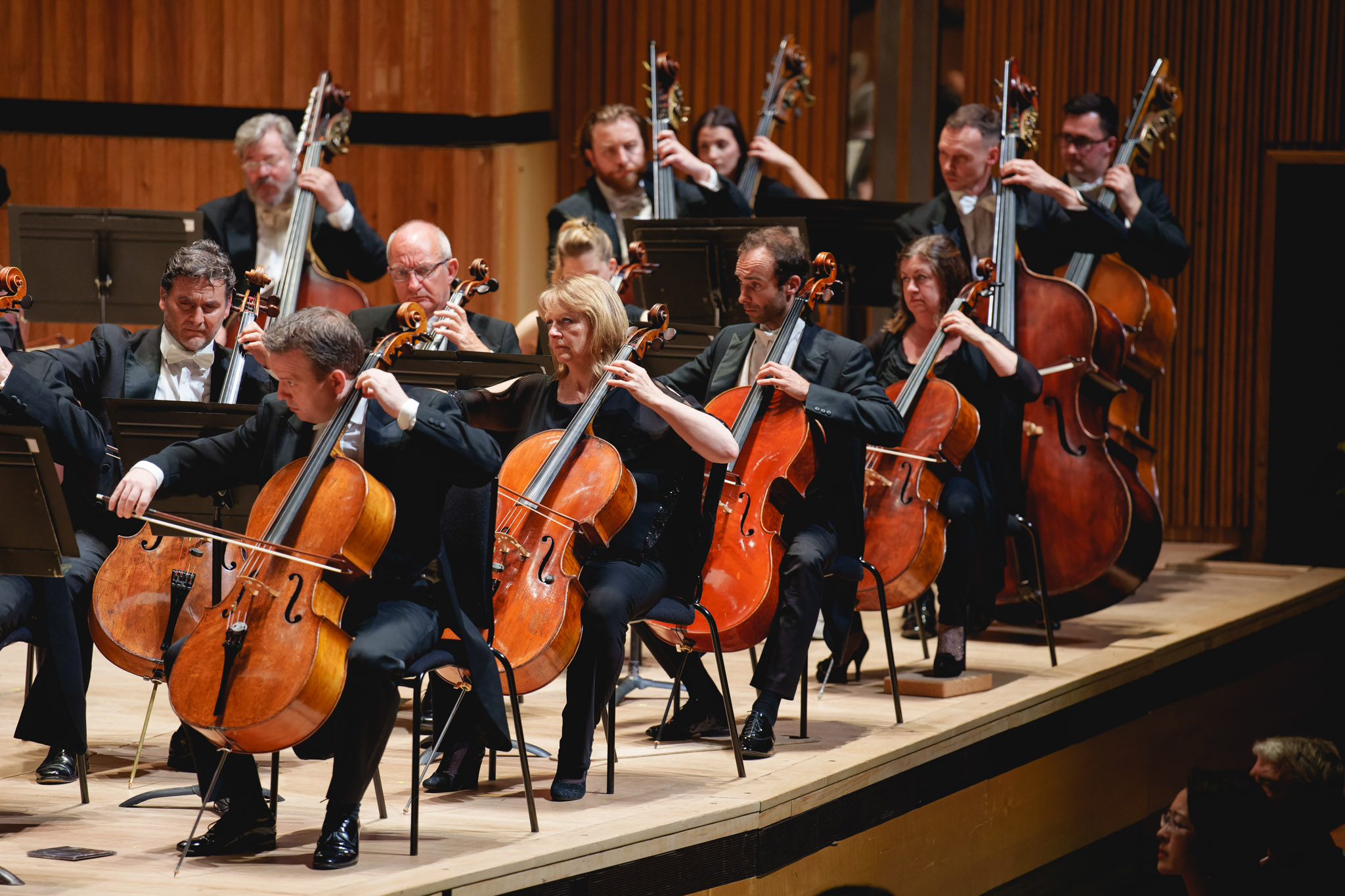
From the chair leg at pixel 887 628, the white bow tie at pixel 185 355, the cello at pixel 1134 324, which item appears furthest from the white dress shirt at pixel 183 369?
the cello at pixel 1134 324

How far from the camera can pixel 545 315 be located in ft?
10.4

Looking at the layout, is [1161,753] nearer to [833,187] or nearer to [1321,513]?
[1321,513]

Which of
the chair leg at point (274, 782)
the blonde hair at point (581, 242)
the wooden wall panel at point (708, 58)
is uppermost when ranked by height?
the wooden wall panel at point (708, 58)

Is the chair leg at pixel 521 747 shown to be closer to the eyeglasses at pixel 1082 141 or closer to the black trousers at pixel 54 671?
the black trousers at pixel 54 671

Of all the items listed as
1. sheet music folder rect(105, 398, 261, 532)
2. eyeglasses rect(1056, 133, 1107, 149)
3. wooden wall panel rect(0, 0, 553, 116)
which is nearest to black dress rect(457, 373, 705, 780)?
sheet music folder rect(105, 398, 261, 532)

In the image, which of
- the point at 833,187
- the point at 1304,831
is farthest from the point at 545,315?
the point at 833,187

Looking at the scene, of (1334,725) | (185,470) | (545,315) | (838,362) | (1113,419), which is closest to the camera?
(185,470)

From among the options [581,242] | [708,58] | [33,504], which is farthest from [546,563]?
[708,58]

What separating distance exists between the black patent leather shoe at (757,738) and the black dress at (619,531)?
357 mm

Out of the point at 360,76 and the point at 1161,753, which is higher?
the point at 360,76

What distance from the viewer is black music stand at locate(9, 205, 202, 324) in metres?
4.28

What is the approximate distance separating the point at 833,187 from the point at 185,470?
12.5 feet

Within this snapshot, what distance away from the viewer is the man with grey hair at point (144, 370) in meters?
3.26

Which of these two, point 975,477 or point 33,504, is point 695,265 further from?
point 33,504
